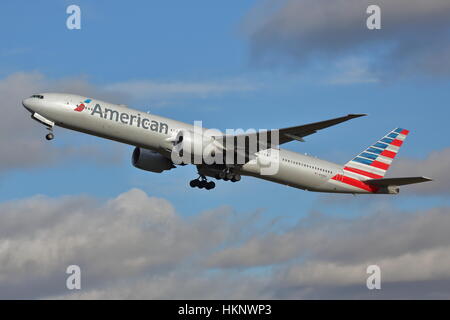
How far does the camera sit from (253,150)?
181ft

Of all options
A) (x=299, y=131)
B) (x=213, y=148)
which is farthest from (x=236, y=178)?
(x=299, y=131)

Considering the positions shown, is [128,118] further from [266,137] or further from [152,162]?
[266,137]

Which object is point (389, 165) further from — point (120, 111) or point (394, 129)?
point (120, 111)

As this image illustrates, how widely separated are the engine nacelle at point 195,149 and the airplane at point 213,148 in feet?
0.22

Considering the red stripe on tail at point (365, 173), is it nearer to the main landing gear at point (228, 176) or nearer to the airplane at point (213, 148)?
the airplane at point (213, 148)

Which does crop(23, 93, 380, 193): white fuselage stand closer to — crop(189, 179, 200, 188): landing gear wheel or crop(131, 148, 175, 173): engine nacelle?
crop(131, 148, 175, 173): engine nacelle

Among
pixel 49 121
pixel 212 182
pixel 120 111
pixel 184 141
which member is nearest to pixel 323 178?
pixel 212 182

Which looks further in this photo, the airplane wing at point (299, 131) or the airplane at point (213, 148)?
the airplane at point (213, 148)

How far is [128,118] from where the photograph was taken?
51.8m

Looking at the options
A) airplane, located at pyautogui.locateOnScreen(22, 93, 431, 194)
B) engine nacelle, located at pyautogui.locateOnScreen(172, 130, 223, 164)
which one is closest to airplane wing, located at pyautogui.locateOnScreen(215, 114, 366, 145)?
airplane, located at pyautogui.locateOnScreen(22, 93, 431, 194)

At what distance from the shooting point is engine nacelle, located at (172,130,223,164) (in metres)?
52.1

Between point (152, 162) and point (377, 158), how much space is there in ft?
60.6

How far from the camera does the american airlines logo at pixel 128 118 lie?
169 ft

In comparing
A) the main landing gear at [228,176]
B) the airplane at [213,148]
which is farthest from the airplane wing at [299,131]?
the main landing gear at [228,176]
